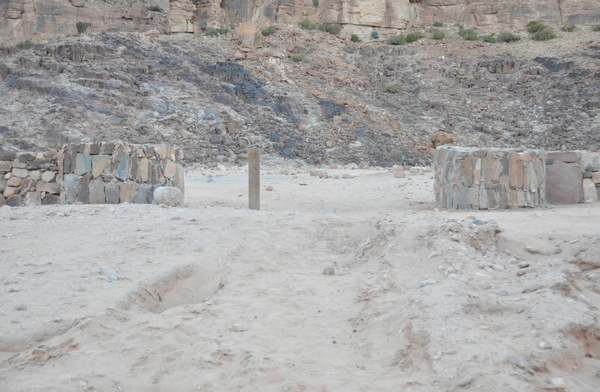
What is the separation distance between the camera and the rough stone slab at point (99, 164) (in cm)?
929

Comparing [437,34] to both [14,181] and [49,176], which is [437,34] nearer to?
[49,176]

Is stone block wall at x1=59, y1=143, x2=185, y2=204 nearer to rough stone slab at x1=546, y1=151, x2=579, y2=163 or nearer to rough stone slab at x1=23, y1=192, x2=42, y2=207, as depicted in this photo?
rough stone slab at x1=23, y1=192, x2=42, y2=207

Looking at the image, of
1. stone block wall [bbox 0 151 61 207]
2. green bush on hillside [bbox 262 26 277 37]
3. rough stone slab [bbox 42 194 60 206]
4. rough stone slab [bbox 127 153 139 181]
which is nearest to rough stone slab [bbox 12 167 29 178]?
stone block wall [bbox 0 151 61 207]

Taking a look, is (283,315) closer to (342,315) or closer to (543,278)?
(342,315)

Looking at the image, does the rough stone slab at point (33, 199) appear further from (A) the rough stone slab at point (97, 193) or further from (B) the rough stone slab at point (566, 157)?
(B) the rough stone slab at point (566, 157)

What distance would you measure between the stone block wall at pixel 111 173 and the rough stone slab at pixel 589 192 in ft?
21.2

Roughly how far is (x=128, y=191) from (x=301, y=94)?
696 inches

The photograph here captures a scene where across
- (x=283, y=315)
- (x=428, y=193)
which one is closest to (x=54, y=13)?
(x=428, y=193)

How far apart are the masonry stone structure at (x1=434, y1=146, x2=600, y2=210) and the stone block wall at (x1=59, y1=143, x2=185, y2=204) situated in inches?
175

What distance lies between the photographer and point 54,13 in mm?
33562

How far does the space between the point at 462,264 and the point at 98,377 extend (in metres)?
3.06

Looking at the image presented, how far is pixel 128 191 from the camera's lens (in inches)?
364

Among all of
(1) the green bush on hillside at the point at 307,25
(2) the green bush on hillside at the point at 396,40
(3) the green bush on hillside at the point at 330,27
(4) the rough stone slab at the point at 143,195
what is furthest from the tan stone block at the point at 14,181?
(2) the green bush on hillside at the point at 396,40

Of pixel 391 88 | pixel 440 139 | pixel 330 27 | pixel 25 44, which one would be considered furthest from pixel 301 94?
pixel 25 44
